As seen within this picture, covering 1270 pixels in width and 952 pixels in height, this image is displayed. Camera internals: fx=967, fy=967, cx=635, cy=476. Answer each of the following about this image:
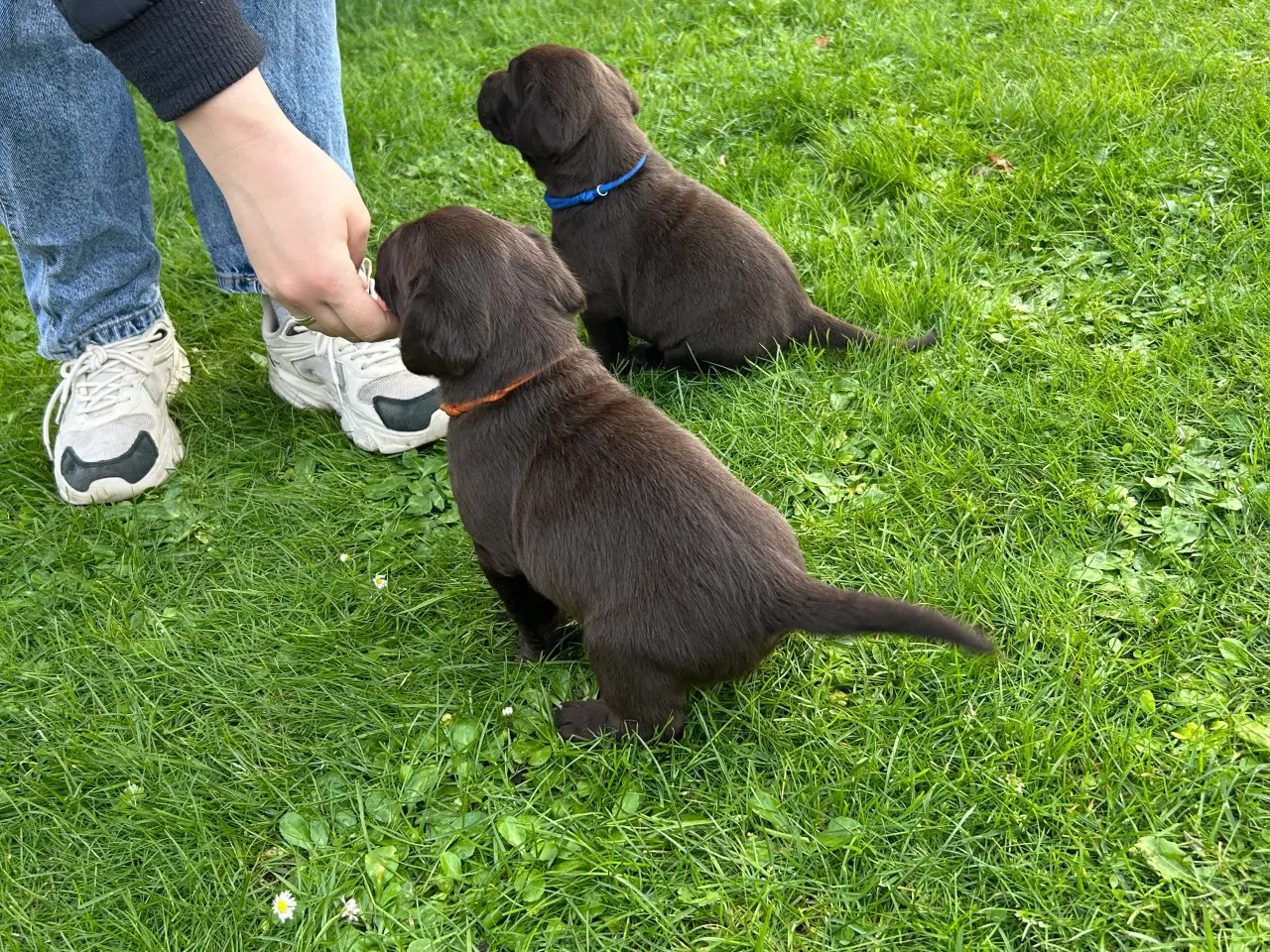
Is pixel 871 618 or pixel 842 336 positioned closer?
pixel 871 618

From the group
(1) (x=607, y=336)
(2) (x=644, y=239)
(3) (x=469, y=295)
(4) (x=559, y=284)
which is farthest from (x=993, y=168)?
(3) (x=469, y=295)

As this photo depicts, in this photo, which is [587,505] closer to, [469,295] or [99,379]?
[469,295]

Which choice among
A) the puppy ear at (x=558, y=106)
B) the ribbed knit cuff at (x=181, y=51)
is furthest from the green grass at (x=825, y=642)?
the ribbed knit cuff at (x=181, y=51)

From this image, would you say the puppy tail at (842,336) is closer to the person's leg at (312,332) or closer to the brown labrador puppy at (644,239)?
the brown labrador puppy at (644,239)

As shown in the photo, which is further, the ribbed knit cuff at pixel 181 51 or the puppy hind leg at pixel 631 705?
the puppy hind leg at pixel 631 705

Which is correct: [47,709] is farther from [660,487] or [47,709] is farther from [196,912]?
[660,487]

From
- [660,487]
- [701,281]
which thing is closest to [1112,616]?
[660,487]

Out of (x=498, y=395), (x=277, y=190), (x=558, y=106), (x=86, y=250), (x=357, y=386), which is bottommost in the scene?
(x=357, y=386)

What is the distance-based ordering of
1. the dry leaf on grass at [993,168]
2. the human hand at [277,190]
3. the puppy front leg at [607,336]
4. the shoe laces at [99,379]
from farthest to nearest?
the dry leaf on grass at [993,168] < the puppy front leg at [607,336] < the shoe laces at [99,379] < the human hand at [277,190]

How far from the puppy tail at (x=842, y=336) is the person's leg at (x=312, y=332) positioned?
119cm

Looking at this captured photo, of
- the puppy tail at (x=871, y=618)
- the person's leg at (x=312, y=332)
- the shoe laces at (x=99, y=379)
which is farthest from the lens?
the shoe laces at (x=99, y=379)

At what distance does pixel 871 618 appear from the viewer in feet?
5.88

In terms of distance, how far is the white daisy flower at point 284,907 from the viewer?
1.94 m

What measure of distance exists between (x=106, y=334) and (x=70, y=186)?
503 mm
